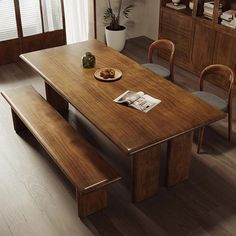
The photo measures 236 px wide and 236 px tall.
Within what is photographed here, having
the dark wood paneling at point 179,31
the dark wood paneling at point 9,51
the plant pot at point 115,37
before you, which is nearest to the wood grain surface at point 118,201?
the dark wood paneling at point 179,31

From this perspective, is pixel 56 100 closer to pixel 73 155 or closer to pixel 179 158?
pixel 73 155

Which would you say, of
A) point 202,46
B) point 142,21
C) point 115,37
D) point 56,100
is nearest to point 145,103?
point 56,100

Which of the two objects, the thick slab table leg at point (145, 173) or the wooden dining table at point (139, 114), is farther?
the thick slab table leg at point (145, 173)

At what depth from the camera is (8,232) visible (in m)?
2.62

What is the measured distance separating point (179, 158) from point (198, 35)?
7.33 feet

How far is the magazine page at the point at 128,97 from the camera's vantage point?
286 centimetres

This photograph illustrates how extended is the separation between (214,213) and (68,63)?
6.11 ft

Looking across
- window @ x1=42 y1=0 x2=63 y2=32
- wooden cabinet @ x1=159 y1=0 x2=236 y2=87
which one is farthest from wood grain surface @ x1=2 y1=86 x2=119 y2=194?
wooden cabinet @ x1=159 y1=0 x2=236 y2=87

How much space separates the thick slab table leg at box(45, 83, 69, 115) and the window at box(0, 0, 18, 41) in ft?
5.10

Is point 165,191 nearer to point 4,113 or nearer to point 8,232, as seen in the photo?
point 8,232

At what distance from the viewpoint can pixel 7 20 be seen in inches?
196

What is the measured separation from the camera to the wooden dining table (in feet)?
8.27

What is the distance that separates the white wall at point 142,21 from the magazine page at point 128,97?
9.56ft

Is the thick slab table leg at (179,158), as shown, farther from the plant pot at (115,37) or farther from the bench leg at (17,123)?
the plant pot at (115,37)
